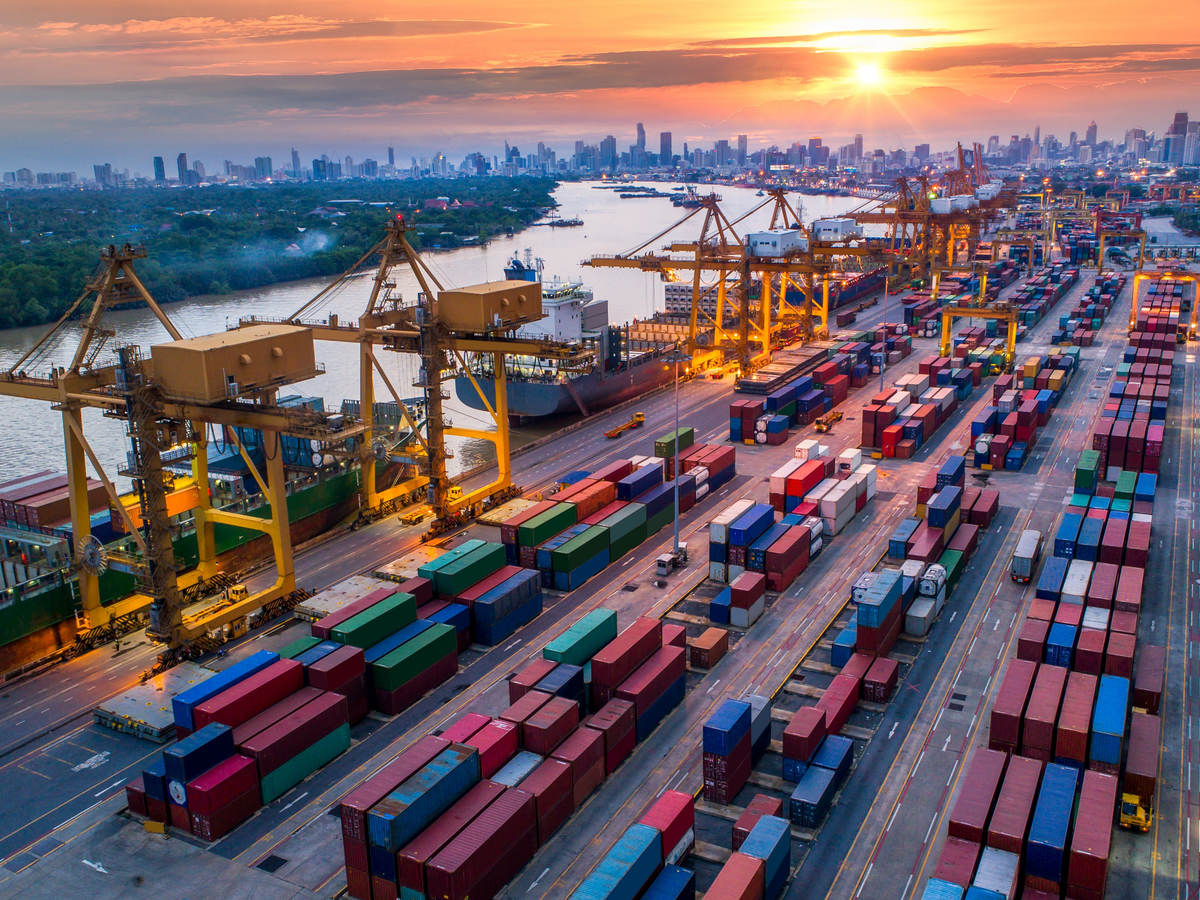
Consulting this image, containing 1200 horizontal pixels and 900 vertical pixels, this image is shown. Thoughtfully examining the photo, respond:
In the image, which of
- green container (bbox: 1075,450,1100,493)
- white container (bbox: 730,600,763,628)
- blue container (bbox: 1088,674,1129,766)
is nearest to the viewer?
blue container (bbox: 1088,674,1129,766)

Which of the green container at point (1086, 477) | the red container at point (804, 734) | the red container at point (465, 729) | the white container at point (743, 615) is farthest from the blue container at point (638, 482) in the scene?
the green container at point (1086, 477)

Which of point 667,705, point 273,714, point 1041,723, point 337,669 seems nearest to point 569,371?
point 667,705

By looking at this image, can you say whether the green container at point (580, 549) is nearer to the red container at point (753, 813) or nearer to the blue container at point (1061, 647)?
the red container at point (753, 813)

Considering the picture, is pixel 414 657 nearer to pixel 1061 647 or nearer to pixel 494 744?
pixel 494 744

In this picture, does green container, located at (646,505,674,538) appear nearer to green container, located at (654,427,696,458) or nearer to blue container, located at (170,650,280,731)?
green container, located at (654,427,696,458)

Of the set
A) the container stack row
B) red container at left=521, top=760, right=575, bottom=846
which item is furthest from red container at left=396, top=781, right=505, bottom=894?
the container stack row

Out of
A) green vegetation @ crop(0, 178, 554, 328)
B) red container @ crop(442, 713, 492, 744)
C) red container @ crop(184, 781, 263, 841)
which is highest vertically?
green vegetation @ crop(0, 178, 554, 328)
